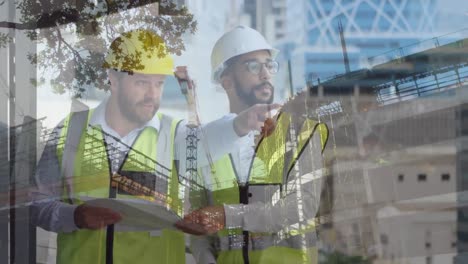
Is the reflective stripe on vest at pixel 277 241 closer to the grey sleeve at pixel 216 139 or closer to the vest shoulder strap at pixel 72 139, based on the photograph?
the grey sleeve at pixel 216 139

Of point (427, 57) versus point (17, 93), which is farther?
point (17, 93)

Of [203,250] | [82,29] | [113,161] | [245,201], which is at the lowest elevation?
[203,250]

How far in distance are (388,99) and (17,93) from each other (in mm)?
1218

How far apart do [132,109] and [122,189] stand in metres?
0.27

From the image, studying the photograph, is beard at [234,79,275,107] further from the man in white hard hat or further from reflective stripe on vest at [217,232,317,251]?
reflective stripe on vest at [217,232,317,251]

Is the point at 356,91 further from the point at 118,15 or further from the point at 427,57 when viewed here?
the point at 118,15

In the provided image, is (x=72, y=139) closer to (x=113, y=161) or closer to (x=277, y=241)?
(x=113, y=161)

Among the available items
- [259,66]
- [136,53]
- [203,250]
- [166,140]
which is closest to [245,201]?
[203,250]

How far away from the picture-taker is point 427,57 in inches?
86.2

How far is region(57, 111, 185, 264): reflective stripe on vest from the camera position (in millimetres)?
2273

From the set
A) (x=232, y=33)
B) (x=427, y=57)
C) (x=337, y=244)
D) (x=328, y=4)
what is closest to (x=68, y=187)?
(x=232, y=33)

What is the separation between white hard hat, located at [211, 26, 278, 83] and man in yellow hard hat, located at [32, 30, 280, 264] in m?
0.15

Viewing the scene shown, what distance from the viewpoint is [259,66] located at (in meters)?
2.24

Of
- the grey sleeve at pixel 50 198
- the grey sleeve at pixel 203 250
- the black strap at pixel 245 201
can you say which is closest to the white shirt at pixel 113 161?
the grey sleeve at pixel 50 198
